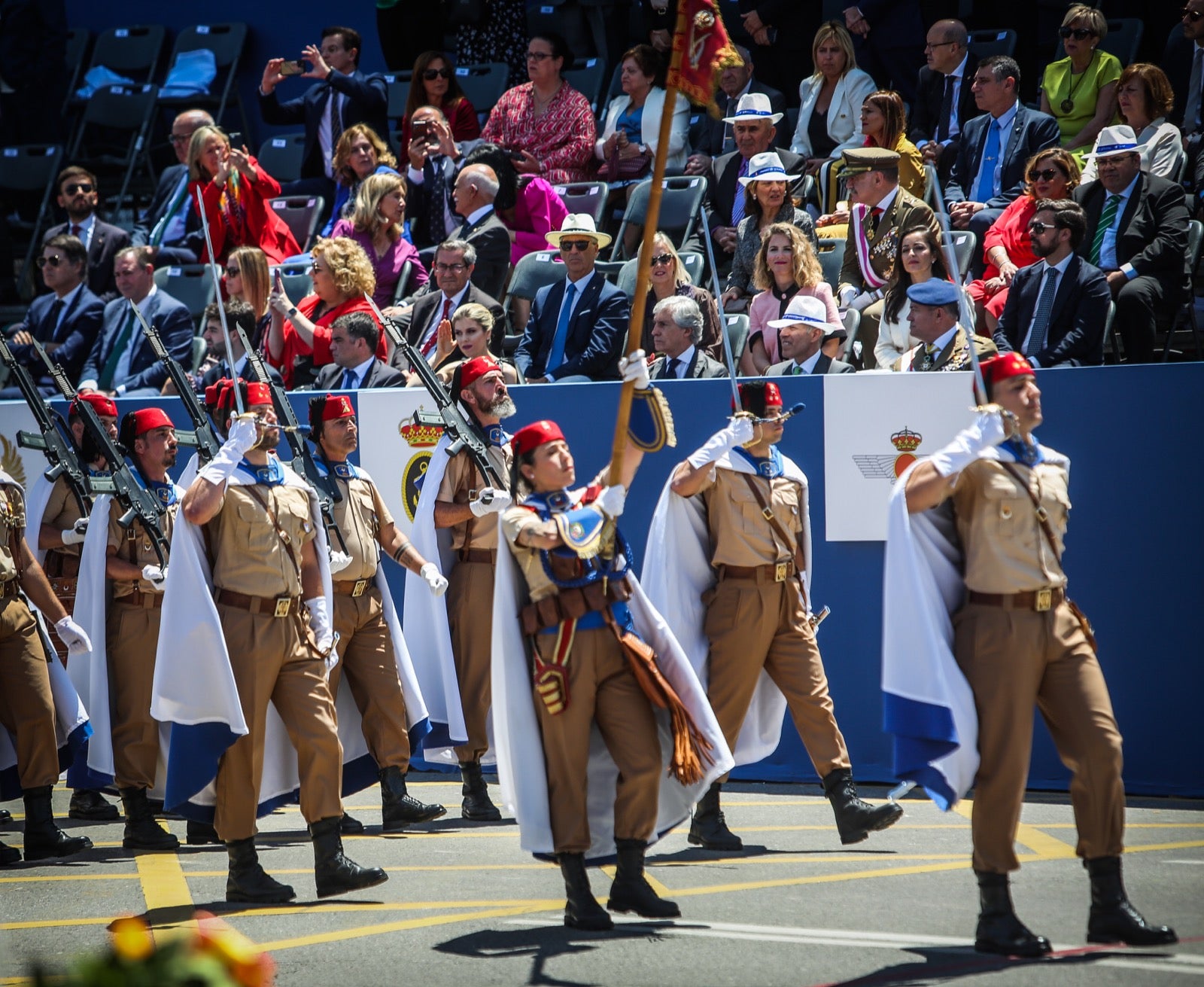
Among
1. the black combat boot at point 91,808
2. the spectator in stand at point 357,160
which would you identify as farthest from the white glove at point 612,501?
the spectator in stand at point 357,160

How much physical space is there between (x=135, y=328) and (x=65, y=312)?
0.76 meters

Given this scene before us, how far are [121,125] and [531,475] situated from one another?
10.3 metres

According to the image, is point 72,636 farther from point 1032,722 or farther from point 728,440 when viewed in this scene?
point 1032,722

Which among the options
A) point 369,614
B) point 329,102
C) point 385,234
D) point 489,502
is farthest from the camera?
point 329,102

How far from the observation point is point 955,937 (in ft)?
17.6

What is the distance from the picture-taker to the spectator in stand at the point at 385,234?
10.9 metres

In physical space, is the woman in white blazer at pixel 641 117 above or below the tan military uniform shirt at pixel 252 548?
above

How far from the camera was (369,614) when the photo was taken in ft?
24.8

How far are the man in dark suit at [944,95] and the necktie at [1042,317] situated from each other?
2.25m

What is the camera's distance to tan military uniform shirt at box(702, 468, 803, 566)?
696 cm

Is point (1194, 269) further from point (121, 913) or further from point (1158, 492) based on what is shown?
point (121, 913)

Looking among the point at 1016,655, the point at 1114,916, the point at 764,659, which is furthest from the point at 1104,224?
the point at 1114,916

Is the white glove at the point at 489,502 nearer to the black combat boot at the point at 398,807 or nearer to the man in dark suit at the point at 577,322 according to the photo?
the black combat boot at the point at 398,807

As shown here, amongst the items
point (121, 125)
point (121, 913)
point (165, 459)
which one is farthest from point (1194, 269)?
point (121, 125)
